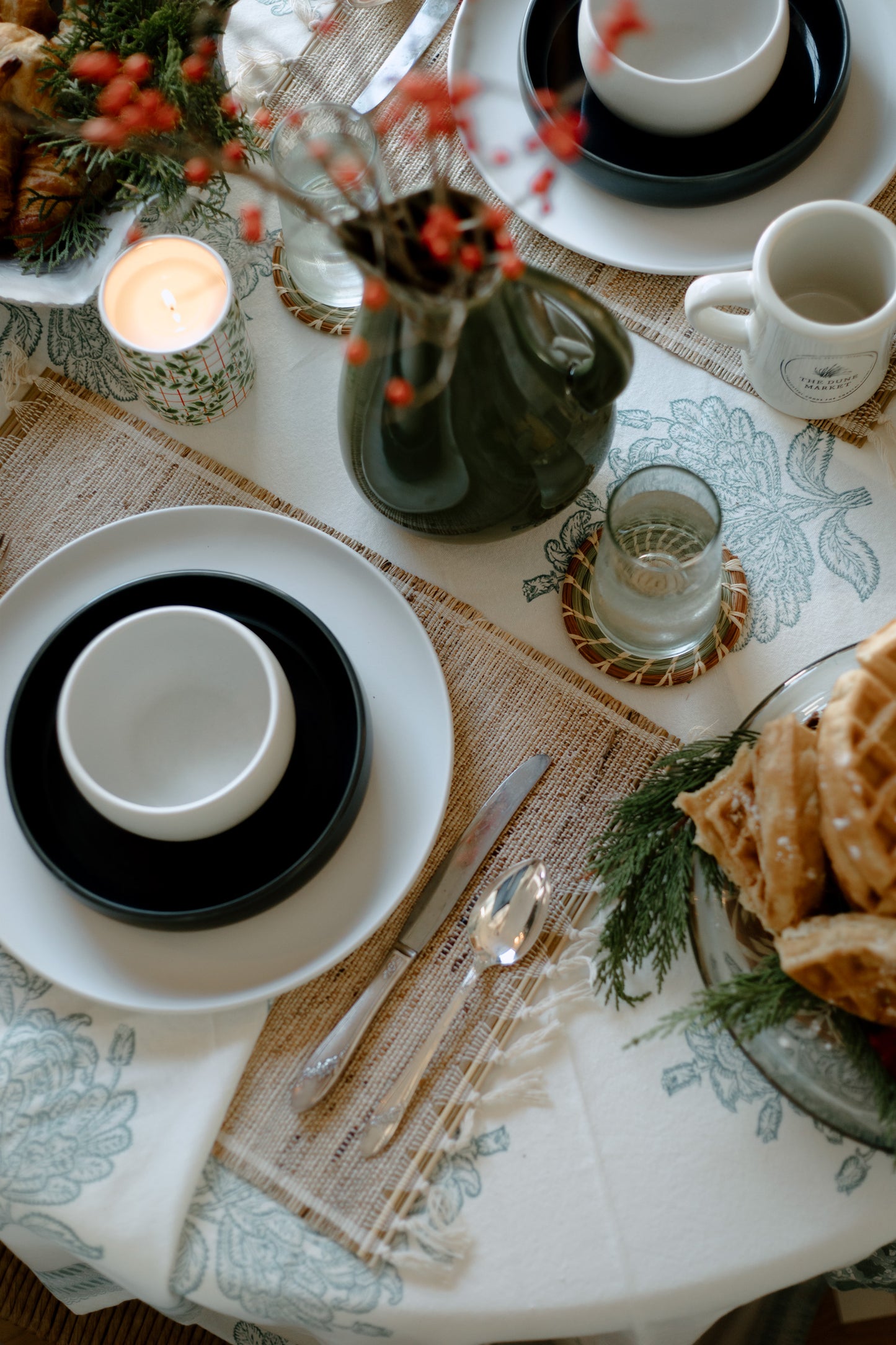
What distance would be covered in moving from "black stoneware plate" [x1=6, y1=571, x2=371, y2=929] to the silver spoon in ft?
0.43

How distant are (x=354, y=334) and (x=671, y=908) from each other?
45 cm

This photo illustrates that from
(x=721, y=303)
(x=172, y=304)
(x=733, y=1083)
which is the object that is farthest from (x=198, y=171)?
(x=733, y=1083)

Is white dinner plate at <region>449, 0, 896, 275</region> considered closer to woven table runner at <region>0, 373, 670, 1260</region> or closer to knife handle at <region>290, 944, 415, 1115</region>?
woven table runner at <region>0, 373, 670, 1260</region>

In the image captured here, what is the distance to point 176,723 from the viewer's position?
0.81 meters

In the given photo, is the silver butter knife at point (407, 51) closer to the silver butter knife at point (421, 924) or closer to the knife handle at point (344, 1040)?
the silver butter knife at point (421, 924)

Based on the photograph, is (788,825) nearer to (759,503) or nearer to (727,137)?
(759,503)

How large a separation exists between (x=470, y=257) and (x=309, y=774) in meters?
0.39

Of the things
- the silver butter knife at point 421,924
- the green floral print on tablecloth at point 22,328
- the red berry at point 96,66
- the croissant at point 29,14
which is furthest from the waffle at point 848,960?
the croissant at point 29,14

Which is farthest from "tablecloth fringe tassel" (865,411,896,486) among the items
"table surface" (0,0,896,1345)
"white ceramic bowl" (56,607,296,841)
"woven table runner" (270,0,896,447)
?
"white ceramic bowl" (56,607,296,841)

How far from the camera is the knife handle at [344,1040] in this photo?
778 millimetres

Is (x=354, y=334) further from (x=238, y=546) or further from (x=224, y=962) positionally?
(x=224, y=962)

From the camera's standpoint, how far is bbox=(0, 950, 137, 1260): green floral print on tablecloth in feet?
2.49

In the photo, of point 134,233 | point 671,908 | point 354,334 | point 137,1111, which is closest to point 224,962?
point 137,1111

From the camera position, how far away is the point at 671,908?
2.44ft
